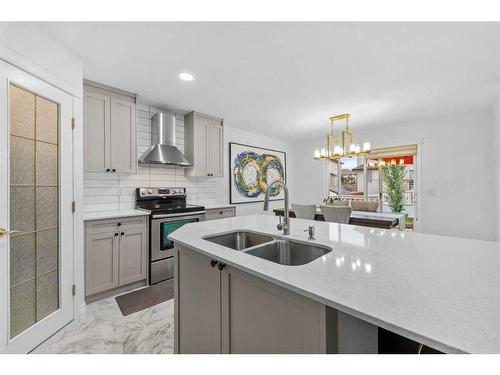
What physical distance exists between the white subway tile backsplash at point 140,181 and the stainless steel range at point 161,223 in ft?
0.49

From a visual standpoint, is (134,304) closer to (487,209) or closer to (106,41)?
(106,41)

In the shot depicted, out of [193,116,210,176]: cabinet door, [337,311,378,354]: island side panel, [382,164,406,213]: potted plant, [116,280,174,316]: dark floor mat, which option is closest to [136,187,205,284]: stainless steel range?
[116,280,174,316]: dark floor mat

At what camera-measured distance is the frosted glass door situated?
1.60 m

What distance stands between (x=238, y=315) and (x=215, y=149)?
3.12 metres

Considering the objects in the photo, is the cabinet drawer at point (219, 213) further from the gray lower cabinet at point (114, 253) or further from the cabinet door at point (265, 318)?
the cabinet door at point (265, 318)

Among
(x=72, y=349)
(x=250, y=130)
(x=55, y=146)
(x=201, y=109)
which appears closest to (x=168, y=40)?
(x=55, y=146)

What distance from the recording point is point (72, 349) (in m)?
1.72

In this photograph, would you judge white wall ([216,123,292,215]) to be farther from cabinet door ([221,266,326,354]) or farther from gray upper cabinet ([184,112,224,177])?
cabinet door ([221,266,326,354])

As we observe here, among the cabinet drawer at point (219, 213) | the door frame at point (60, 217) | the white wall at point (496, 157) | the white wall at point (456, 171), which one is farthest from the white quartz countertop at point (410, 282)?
the white wall at point (456, 171)

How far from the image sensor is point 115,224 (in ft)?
8.36

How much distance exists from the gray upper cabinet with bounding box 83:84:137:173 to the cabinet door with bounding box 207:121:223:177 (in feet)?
3.91

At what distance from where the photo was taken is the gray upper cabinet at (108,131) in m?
2.57

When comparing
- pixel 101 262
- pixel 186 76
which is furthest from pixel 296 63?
pixel 101 262
